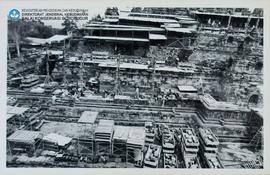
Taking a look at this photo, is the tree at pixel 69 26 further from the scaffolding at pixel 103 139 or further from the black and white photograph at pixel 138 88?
the scaffolding at pixel 103 139

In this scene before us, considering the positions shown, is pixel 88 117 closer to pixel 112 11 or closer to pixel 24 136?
pixel 24 136

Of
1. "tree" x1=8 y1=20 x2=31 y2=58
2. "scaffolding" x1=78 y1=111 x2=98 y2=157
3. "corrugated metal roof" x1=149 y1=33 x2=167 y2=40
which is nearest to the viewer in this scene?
"tree" x1=8 y1=20 x2=31 y2=58

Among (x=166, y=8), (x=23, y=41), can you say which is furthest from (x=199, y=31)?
(x=23, y=41)

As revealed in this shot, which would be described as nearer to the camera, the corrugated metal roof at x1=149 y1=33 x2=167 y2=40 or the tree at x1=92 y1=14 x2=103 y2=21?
the tree at x1=92 y1=14 x2=103 y2=21

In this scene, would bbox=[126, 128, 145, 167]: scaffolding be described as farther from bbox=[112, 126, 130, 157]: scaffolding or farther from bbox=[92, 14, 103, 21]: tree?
bbox=[92, 14, 103, 21]: tree

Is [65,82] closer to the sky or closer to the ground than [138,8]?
closer to the ground

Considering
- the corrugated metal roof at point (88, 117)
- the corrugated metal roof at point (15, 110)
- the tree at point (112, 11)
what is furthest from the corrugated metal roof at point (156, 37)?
the corrugated metal roof at point (15, 110)

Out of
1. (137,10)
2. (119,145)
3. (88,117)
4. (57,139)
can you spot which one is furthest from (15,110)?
(137,10)

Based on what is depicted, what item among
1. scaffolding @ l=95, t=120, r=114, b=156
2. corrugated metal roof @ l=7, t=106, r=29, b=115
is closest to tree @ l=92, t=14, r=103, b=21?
scaffolding @ l=95, t=120, r=114, b=156
